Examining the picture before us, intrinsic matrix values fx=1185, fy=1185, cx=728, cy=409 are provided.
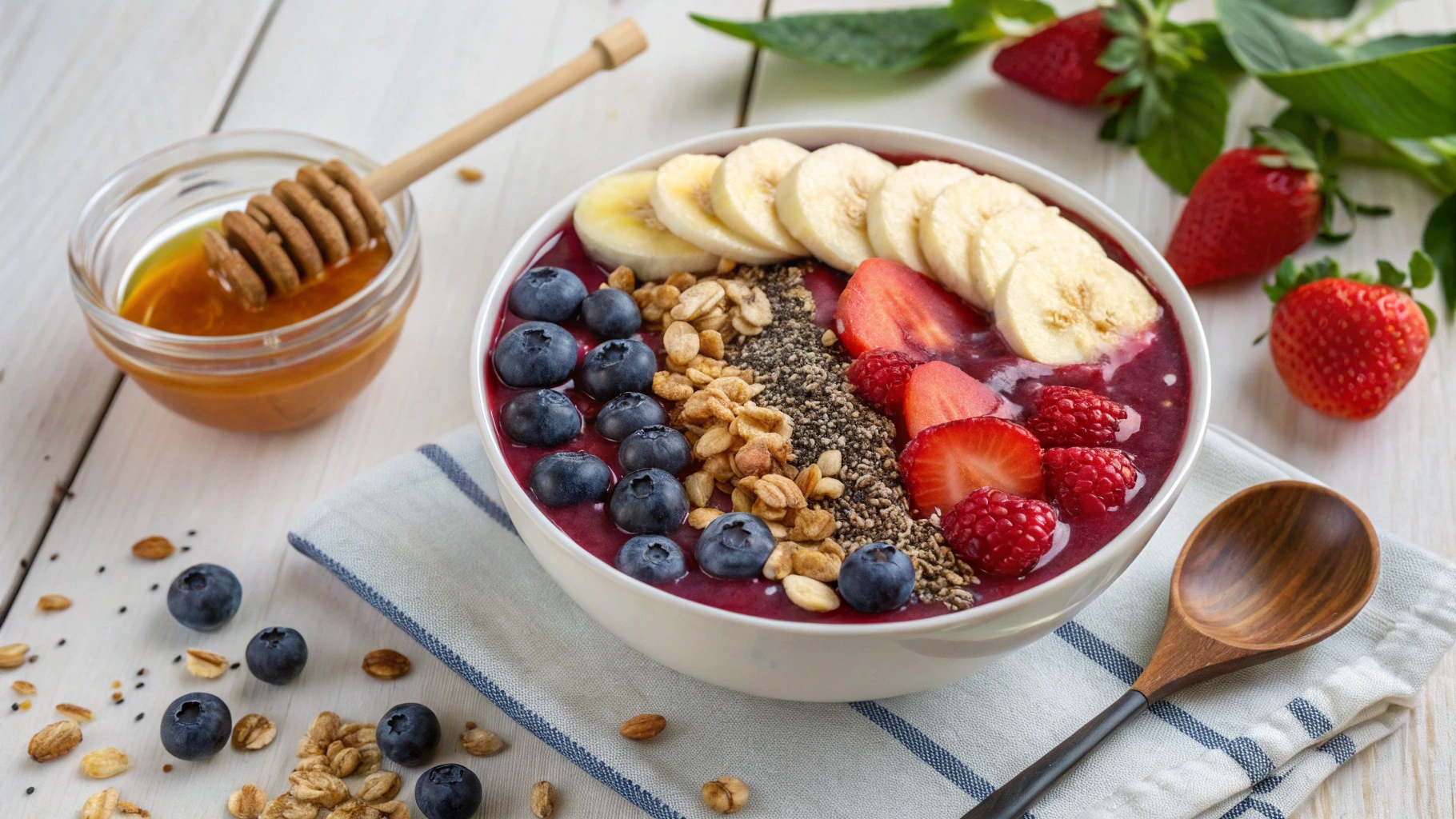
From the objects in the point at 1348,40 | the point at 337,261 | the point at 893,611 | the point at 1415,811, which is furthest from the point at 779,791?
the point at 1348,40

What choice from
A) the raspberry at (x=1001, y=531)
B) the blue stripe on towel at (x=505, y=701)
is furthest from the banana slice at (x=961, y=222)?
the blue stripe on towel at (x=505, y=701)

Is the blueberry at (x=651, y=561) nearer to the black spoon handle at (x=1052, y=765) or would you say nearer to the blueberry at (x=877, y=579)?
the blueberry at (x=877, y=579)

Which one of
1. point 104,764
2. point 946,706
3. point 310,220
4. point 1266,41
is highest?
point 1266,41

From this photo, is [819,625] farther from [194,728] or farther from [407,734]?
[194,728]

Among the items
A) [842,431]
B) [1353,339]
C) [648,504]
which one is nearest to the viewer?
[648,504]

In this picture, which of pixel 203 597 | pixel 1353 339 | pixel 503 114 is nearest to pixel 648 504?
pixel 203 597

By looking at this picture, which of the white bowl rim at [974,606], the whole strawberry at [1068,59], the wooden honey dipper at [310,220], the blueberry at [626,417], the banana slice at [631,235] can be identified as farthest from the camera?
the whole strawberry at [1068,59]
